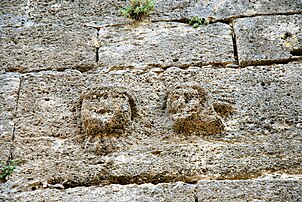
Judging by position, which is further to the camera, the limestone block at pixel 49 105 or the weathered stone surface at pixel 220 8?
the weathered stone surface at pixel 220 8

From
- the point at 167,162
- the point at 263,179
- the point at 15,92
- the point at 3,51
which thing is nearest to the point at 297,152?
the point at 263,179

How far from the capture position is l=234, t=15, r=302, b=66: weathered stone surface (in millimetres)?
3557

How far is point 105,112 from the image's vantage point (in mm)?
3156

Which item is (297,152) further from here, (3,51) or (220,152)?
(3,51)

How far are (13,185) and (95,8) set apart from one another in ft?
5.05

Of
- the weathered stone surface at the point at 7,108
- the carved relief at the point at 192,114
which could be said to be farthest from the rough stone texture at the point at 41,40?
the carved relief at the point at 192,114

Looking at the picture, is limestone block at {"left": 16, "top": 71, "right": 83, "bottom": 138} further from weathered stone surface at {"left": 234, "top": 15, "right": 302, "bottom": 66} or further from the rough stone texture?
weathered stone surface at {"left": 234, "top": 15, "right": 302, "bottom": 66}

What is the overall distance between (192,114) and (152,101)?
283mm

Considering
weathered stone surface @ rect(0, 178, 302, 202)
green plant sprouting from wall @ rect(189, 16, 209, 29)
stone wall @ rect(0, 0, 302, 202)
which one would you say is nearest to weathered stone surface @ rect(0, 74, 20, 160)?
stone wall @ rect(0, 0, 302, 202)

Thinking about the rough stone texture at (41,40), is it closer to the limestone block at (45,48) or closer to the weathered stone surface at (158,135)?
the limestone block at (45,48)

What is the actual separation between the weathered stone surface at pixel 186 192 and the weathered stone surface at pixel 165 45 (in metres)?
0.94

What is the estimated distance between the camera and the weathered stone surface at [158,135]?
2957 mm

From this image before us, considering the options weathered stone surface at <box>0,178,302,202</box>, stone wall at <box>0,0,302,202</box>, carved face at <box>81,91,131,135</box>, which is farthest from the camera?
carved face at <box>81,91,131,135</box>

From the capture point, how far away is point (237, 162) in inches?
117
